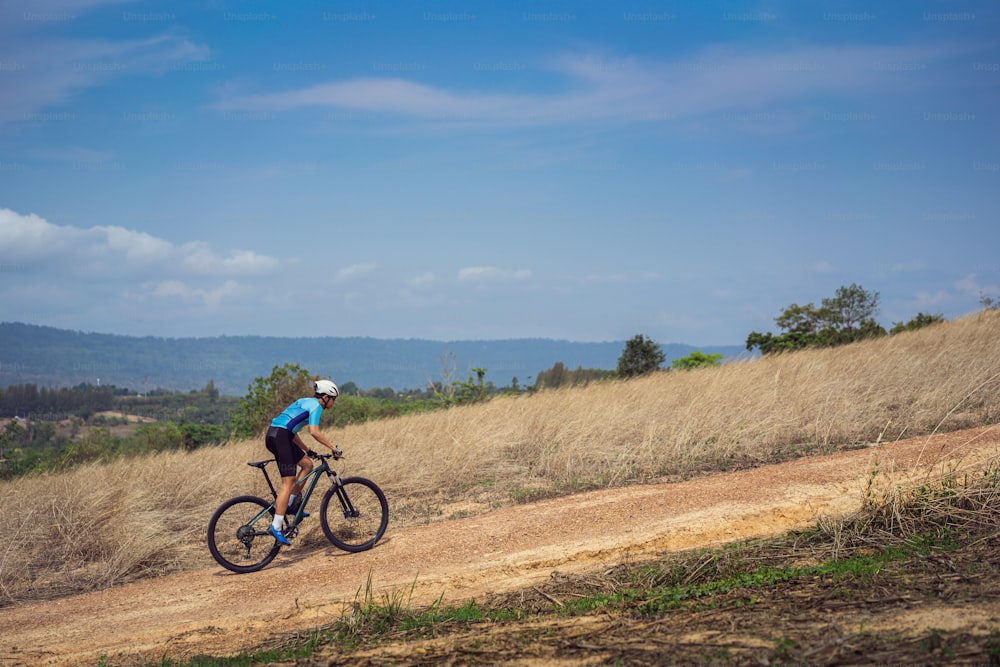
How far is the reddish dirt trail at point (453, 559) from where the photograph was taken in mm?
8117

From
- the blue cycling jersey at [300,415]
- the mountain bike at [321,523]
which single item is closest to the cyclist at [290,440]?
the blue cycling jersey at [300,415]

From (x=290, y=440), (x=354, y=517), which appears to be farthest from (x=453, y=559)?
(x=290, y=440)

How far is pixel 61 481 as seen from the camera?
13883 mm

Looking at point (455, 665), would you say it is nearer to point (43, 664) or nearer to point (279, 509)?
point (43, 664)

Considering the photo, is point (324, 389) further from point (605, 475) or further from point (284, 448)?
point (605, 475)

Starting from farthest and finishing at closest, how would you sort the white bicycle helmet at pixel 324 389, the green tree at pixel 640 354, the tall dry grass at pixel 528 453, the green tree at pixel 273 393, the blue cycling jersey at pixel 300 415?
the green tree at pixel 640 354
the green tree at pixel 273 393
the tall dry grass at pixel 528 453
the white bicycle helmet at pixel 324 389
the blue cycling jersey at pixel 300 415

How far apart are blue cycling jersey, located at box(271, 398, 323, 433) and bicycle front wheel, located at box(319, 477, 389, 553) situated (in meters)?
1.02

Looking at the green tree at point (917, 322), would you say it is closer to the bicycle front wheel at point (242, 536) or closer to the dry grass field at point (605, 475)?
the dry grass field at point (605, 475)

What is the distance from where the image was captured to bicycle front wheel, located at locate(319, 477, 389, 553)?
10.7 meters

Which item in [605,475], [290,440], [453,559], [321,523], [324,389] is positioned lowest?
[453,559]

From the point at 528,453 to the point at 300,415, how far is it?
18.4 feet

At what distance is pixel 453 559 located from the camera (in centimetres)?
947

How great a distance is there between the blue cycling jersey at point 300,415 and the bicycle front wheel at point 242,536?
1.26m

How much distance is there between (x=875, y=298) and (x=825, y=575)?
148 feet
